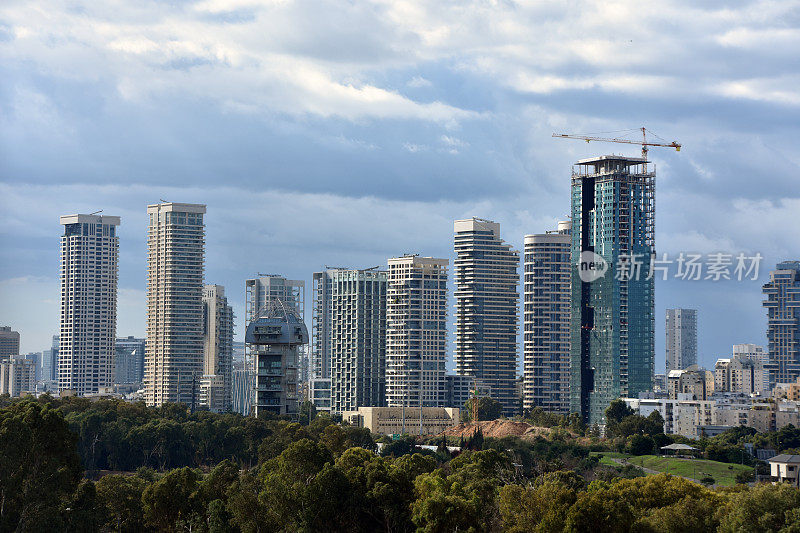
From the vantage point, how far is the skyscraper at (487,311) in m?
173

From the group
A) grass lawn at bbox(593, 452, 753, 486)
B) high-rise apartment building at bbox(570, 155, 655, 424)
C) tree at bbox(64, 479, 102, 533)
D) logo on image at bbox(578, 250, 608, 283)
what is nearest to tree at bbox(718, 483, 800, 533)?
tree at bbox(64, 479, 102, 533)

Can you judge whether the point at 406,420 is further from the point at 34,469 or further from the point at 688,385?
the point at 34,469

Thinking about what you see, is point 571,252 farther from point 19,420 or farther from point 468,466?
point 19,420

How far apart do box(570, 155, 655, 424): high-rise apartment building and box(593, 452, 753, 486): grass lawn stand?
129ft

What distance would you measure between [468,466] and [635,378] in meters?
80.9

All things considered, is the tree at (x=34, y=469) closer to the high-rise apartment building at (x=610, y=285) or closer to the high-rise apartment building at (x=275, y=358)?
the high-rise apartment building at (x=275, y=358)

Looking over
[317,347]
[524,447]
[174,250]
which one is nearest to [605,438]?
[524,447]

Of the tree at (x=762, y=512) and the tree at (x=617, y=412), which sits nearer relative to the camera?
the tree at (x=762, y=512)

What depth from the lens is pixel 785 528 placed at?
5178 centimetres

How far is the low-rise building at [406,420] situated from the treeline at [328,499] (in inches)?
3044

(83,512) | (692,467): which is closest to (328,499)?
(83,512)

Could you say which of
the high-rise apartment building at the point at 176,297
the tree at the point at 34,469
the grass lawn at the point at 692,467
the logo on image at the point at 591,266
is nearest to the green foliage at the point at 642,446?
the grass lawn at the point at 692,467

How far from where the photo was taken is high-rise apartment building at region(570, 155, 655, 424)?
14812 cm

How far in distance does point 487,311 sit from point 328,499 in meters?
118
